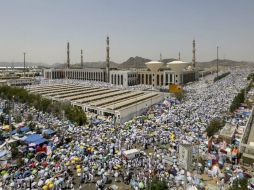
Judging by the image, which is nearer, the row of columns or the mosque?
the mosque

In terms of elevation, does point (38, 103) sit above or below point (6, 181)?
above

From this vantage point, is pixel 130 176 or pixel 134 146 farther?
pixel 134 146

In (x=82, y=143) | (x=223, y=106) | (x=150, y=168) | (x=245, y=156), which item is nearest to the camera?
(x=150, y=168)

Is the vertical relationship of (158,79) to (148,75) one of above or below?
below

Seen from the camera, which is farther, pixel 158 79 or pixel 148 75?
pixel 148 75

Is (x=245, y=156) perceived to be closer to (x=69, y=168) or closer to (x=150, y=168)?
(x=150, y=168)

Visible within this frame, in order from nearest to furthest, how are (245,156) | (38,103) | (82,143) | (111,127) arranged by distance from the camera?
(245,156), (82,143), (111,127), (38,103)

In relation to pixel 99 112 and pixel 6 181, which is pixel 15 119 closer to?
pixel 99 112

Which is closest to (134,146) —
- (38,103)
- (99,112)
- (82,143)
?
(82,143)

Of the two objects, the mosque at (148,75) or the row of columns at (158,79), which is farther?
the row of columns at (158,79)
